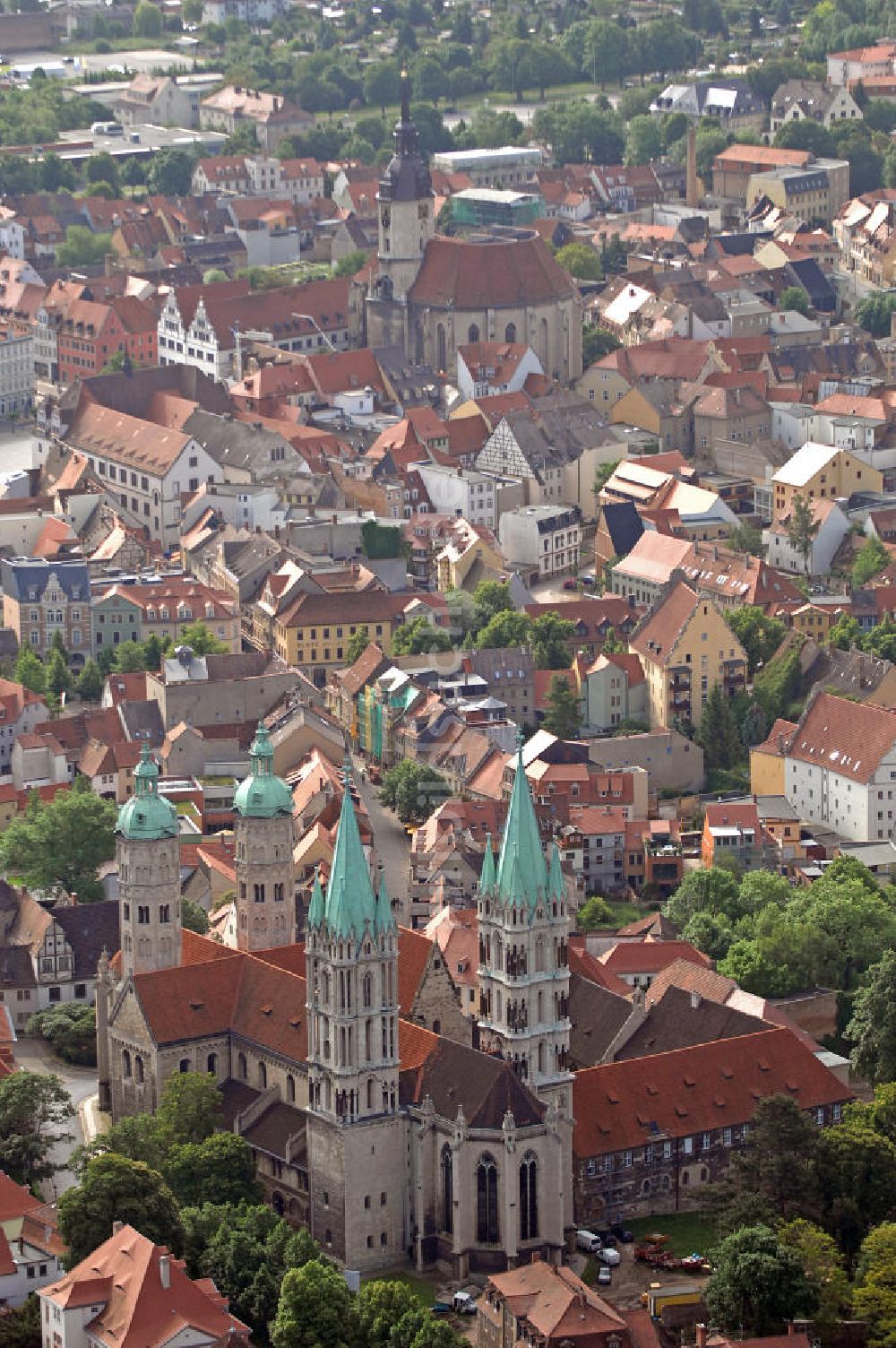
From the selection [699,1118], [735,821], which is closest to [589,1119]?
[699,1118]

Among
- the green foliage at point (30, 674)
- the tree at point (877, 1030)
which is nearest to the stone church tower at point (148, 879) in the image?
the tree at point (877, 1030)

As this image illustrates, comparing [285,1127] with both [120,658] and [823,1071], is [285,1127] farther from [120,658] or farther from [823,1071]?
[120,658]

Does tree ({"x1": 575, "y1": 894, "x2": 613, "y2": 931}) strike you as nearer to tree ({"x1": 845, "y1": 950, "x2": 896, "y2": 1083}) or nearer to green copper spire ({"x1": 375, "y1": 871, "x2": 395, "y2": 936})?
tree ({"x1": 845, "y1": 950, "x2": 896, "y2": 1083})

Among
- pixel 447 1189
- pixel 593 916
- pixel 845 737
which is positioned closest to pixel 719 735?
pixel 845 737

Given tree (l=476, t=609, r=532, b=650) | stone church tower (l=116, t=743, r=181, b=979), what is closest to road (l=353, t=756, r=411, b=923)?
tree (l=476, t=609, r=532, b=650)

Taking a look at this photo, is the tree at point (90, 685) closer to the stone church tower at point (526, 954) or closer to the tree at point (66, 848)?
the tree at point (66, 848)
